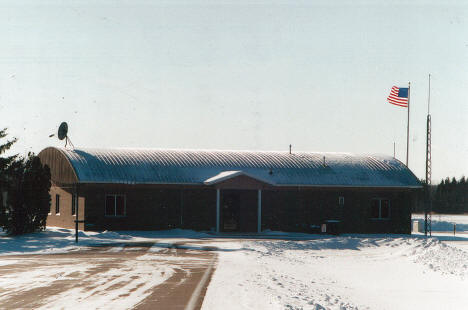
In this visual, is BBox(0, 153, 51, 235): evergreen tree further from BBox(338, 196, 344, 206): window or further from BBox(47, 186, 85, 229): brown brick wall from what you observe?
BBox(338, 196, 344, 206): window

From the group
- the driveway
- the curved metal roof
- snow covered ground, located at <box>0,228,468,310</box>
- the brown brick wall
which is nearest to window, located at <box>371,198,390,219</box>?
the curved metal roof

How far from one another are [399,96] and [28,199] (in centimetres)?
2564

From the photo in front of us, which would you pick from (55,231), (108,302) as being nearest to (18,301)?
(108,302)

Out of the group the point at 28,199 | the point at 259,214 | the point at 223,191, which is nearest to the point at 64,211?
the point at 28,199

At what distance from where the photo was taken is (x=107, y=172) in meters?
37.6

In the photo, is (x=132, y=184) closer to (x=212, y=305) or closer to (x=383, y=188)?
(x=383, y=188)

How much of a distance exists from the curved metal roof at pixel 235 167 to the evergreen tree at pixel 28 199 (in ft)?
9.44

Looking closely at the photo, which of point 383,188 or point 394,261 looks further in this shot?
point 383,188

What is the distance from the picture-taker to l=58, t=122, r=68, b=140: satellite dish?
4219cm

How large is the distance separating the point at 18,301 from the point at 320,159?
A: 107ft

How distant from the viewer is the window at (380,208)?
41156 mm

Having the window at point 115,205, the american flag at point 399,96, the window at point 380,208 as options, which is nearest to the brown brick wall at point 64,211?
the window at point 115,205

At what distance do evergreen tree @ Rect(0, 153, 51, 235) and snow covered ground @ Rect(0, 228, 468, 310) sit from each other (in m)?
0.88

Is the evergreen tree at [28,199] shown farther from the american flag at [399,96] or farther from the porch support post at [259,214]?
the american flag at [399,96]
